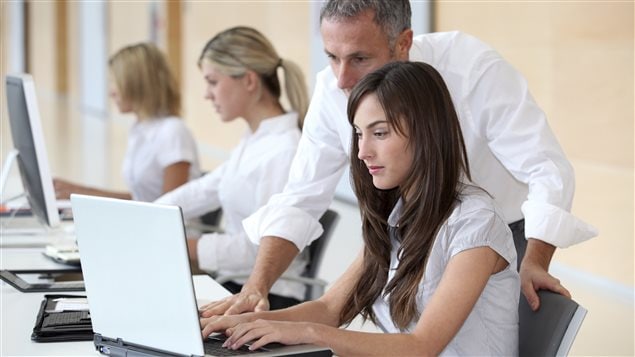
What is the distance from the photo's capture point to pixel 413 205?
205cm

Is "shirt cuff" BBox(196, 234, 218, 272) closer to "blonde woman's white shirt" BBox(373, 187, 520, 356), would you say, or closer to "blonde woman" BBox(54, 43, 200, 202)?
"blonde woman" BBox(54, 43, 200, 202)

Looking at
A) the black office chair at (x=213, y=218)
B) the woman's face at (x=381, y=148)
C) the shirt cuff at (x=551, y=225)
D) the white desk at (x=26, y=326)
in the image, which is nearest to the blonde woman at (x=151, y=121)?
the black office chair at (x=213, y=218)

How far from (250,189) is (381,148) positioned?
1417mm

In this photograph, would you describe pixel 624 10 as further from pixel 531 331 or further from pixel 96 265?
pixel 96 265

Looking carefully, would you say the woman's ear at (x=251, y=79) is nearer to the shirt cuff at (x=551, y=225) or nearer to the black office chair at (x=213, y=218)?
the black office chair at (x=213, y=218)

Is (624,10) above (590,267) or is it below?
above

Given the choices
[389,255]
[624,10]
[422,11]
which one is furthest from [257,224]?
[422,11]

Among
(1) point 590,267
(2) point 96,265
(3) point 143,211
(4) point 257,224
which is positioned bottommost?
(1) point 590,267

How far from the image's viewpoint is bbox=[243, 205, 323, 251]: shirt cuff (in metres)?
2.67

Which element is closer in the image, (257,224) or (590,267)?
(257,224)

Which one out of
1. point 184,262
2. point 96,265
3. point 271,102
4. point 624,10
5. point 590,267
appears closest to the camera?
point 184,262

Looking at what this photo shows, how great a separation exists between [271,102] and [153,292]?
183 cm

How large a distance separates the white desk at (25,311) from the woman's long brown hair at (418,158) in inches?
22.8

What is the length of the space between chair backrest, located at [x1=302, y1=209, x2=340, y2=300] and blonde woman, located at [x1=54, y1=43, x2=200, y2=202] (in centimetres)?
126
